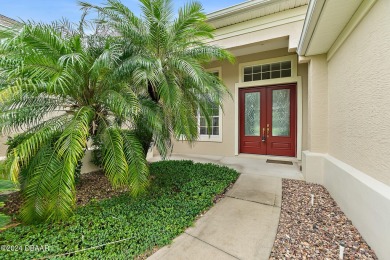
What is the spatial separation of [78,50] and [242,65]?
5345 mm

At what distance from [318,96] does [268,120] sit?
2.29m

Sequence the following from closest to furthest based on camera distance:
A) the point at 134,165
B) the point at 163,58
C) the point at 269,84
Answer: the point at 134,165 < the point at 163,58 < the point at 269,84

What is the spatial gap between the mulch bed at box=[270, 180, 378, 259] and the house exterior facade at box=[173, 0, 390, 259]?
0.14 m

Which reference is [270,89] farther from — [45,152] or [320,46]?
[45,152]

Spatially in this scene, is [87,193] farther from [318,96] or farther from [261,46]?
[261,46]

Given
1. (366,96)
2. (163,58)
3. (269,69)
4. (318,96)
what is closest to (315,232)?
(366,96)

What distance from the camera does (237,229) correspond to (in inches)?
101

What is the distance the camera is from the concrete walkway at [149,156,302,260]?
211 centimetres

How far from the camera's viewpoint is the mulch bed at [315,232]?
2076 millimetres

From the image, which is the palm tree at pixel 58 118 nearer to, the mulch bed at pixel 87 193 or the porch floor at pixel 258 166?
the mulch bed at pixel 87 193

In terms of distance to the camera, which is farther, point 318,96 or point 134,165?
point 318,96

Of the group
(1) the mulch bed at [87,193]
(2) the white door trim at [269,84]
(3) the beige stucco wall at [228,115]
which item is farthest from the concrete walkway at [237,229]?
(3) the beige stucco wall at [228,115]

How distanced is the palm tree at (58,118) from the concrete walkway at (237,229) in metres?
1.12

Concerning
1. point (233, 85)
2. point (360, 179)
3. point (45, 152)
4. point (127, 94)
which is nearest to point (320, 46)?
point (360, 179)
